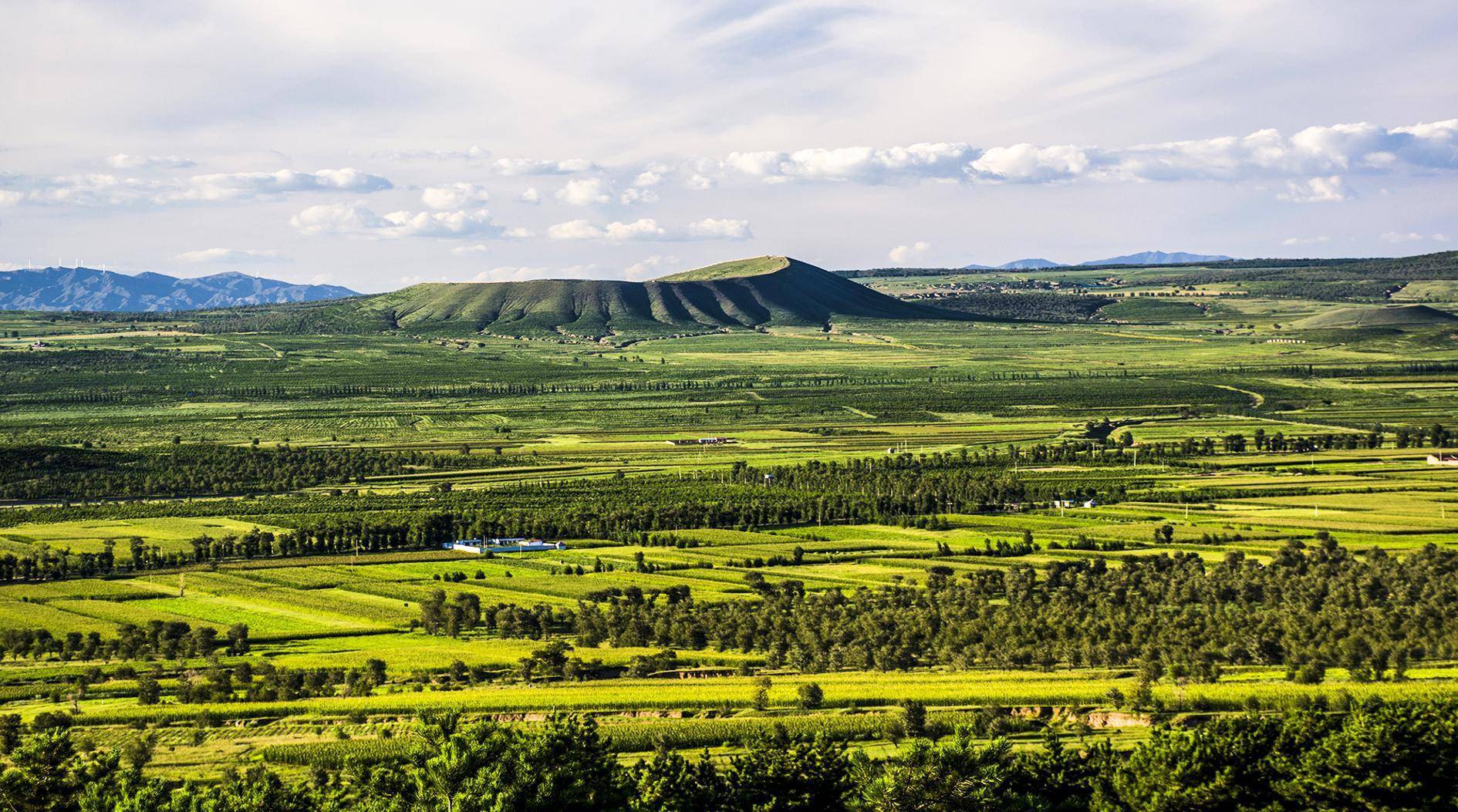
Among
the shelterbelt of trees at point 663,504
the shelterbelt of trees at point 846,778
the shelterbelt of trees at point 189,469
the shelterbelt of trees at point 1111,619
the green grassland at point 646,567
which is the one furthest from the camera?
the shelterbelt of trees at point 189,469

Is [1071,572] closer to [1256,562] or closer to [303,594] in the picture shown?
[1256,562]

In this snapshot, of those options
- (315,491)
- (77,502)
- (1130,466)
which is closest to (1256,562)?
(1130,466)

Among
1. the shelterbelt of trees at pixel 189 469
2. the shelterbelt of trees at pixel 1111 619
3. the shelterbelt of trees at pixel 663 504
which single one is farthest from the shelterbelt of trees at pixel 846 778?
the shelterbelt of trees at pixel 189 469

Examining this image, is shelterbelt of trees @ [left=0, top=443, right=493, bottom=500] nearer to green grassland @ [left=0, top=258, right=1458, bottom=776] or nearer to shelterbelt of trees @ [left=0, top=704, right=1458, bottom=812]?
green grassland @ [left=0, top=258, right=1458, bottom=776]

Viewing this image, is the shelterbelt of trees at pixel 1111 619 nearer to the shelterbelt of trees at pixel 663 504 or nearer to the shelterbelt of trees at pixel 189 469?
the shelterbelt of trees at pixel 663 504

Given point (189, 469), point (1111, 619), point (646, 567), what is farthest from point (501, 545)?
point (189, 469)

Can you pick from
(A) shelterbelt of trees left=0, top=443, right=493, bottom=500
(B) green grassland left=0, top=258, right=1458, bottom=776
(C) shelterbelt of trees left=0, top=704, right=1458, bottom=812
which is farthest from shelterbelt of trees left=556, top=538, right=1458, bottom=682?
(A) shelterbelt of trees left=0, top=443, right=493, bottom=500
